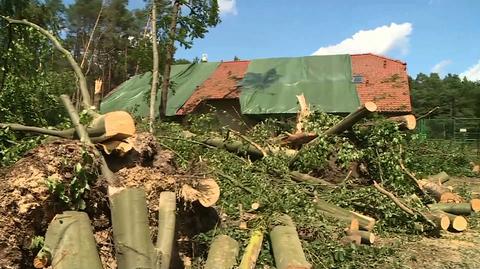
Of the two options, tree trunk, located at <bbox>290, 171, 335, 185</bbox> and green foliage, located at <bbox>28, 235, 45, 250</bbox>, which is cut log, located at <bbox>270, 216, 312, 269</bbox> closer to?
tree trunk, located at <bbox>290, 171, 335, 185</bbox>

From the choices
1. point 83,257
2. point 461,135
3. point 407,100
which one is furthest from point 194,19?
point 461,135

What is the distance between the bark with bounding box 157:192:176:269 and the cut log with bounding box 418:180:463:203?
178 inches

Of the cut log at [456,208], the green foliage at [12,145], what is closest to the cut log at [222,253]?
the green foliage at [12,145]

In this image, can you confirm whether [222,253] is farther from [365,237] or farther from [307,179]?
[307,179]

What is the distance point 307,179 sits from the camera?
284 inches

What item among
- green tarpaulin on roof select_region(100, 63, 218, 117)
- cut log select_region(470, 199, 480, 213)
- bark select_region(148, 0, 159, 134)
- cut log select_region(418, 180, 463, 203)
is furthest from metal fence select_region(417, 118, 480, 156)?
cut log select_region(470, 199, 480, 213)

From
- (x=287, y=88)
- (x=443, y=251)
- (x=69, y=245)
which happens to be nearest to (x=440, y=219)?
(x=443, y=251)

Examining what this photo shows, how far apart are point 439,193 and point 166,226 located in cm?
492

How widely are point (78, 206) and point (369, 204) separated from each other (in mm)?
3892

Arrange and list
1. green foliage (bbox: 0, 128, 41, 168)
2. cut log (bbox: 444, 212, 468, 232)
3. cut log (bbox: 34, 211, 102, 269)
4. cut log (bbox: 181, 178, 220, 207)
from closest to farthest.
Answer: cut log (bbox: 34, 211, 102, 269)
cut log (bbox: 181, 178, 220, 207)
green foliage (bbox: 0, 128, 41, 168)
cut log (bbox: 444, 212, 468, 232)

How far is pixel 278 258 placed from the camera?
4410 mm

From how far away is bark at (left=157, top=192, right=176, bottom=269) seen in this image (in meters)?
4.07

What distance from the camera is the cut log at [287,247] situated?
4174 mm

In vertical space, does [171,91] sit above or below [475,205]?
above
